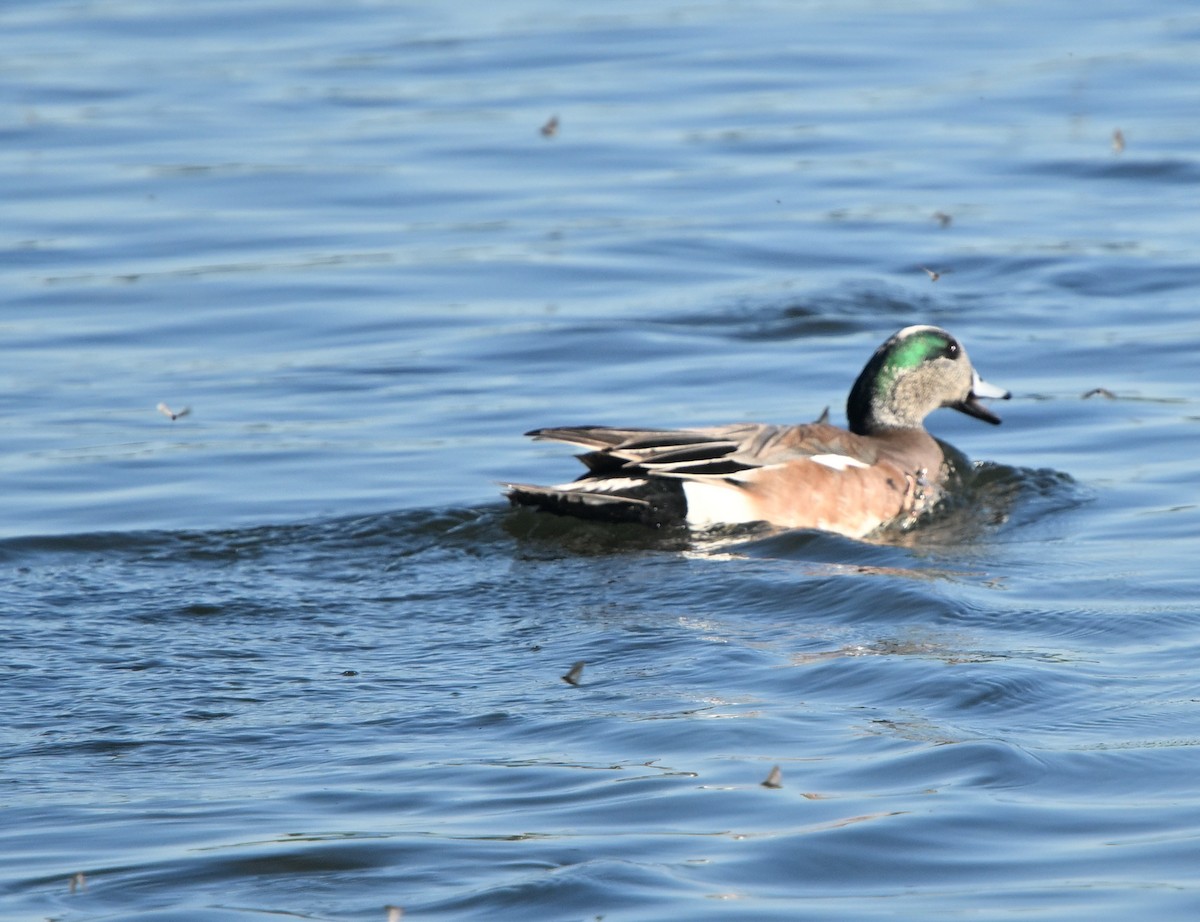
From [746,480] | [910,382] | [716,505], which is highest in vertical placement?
[910,382]

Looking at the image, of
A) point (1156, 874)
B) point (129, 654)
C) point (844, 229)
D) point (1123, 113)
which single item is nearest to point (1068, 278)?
point (844, 229)

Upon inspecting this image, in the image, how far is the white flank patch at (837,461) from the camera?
8562 millimetres

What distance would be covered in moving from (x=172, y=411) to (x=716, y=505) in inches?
116

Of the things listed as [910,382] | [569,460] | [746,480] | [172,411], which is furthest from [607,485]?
[172,411]

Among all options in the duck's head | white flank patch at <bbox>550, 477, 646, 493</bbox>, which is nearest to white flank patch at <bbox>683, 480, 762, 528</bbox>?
white flank patch at <bbox>550, 477, 646, 493</bbox>

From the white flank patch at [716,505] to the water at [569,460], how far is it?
0.70 ft

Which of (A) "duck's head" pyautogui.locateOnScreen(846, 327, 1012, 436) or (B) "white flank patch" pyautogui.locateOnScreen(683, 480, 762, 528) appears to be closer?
(B) "white flank patch" pyautogui.locateOnScreen(683, 480, 762, 528)

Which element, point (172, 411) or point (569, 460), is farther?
point (172, 411)

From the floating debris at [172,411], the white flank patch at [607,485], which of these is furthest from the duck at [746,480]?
the floating debris at [172,411]

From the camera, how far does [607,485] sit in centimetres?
830

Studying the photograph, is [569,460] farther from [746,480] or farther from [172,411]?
[172,411]

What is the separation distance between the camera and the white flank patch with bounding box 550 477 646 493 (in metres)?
8.26

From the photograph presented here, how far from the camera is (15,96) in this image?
16.7 m

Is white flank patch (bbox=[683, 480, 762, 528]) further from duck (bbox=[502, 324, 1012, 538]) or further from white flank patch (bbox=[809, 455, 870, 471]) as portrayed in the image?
white flank patch (bbox=[809, 455, 870, 471])
